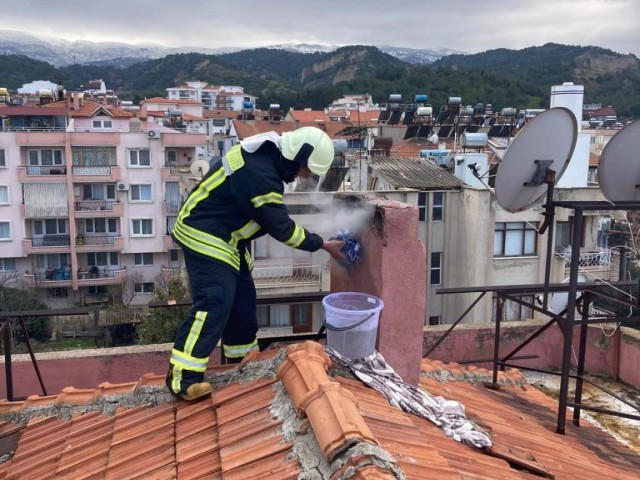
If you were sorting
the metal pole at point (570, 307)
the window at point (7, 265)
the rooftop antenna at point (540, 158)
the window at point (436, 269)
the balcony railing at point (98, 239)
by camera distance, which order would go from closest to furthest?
the metal pole at point (570, 307) → the rooftop antenna at point (540, 158) → the window at point (436, 269) → the window at point (7, 265) → the balcony railing at point (98, 239)

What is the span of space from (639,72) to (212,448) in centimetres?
14754

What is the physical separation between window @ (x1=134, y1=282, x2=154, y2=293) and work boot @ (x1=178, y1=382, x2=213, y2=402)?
3389 centimetres

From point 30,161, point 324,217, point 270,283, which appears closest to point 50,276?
point 30,161

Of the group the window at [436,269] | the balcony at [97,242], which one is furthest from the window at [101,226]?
the window at [436,269]

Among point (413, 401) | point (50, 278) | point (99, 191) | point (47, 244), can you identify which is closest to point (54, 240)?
point (47, 244)

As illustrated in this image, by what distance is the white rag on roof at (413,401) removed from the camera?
10.7 feet

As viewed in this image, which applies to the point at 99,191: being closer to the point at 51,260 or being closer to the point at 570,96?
the point at 51,260

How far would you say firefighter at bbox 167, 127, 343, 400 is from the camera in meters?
3.45

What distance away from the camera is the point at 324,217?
413 cm

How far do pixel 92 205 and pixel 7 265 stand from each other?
19.2 feet

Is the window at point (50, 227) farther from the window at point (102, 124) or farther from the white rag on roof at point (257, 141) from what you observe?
the white rag on roof at point (257, 141)

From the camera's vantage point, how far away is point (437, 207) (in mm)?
23844

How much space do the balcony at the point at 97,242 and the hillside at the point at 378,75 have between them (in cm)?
5175

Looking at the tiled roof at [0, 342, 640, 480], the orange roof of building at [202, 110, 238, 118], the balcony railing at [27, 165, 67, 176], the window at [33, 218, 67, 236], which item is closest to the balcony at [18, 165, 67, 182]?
the balcony railing at [27, 165, 67, 176]
